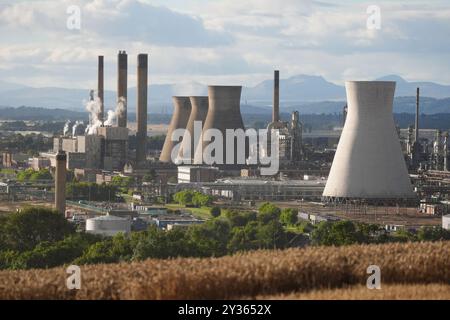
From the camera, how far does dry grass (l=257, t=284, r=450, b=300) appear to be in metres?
10.3

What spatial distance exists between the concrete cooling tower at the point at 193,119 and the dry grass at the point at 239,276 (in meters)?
48.2

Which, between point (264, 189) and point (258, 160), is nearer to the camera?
point (264, 189)

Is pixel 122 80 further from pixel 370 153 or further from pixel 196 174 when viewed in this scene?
pixel 370 153

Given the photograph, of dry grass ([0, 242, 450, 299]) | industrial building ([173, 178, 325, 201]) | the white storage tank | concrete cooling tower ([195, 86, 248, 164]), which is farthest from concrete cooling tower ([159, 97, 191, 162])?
dry grass ([0, 242, 450, 299])

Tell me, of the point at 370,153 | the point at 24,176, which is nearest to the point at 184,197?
the point at 370,153

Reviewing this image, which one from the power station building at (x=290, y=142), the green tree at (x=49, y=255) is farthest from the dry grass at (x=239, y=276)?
the power station building at (x=290, y=142)

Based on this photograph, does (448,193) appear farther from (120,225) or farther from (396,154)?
(120,225)

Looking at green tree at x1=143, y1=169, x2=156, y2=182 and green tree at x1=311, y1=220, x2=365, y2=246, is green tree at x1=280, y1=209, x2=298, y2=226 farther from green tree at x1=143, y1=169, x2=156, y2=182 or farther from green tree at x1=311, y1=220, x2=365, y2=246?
green tree at x1=143, y1=169, x2=156, y2=182

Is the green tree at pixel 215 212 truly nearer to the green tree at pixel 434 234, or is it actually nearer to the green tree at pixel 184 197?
the green tree at pixel 184 197

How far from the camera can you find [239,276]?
10852 millimetres

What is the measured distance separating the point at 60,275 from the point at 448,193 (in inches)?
1328

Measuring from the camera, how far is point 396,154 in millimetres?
39438

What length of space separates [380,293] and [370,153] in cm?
2883
